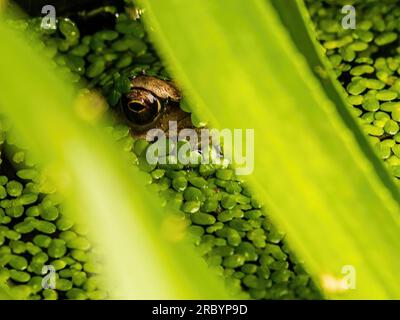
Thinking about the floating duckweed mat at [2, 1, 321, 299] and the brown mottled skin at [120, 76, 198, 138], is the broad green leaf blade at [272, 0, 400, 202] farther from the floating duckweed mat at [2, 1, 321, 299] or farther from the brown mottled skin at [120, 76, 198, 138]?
the brown mottled skin at [120, 76, 198, 138]

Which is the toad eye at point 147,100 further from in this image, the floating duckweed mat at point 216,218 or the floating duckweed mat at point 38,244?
the floating duckweed mat at point 38,244

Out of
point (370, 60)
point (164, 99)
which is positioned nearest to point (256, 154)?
point (164, 99)

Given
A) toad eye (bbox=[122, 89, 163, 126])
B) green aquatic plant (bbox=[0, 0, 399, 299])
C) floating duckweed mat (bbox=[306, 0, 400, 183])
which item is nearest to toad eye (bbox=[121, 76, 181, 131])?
toad eye (bbox=[122, 89, 163, 126])

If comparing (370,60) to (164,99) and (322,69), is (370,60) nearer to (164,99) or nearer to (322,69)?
(164,99)

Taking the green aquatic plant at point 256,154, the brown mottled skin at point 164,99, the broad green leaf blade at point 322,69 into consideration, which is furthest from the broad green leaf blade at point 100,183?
the brown mottled skin at point 164,99

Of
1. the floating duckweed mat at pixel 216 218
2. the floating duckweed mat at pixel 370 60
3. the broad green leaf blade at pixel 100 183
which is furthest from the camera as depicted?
the floating duckweed mat at pixel 370 60

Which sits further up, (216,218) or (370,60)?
(370,60)
